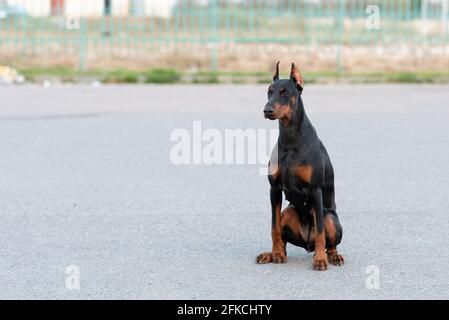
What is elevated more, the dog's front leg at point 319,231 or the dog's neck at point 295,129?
the dog's neck at point 295,129

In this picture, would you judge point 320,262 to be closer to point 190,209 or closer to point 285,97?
point 285,97

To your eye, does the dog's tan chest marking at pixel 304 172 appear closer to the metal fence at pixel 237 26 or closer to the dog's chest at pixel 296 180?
the dog's chest at pixel 296 180

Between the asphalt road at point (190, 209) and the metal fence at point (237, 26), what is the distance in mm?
8876

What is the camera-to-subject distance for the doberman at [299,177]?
19.8 ft

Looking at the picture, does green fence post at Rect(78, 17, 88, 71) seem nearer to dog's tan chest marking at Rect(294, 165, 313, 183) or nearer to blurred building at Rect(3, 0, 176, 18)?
blurred building at Rect(3, 0, 176, 18)

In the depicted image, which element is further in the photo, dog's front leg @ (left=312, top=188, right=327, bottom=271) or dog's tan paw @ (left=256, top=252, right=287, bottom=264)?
dog's tan paw @ (left=256, top=252, right=287, bottom=264)

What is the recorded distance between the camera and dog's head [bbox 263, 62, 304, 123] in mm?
5960

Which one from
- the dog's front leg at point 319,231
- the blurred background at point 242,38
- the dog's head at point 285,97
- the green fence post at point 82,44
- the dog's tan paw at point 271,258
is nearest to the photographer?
the dog's head at point 285,97

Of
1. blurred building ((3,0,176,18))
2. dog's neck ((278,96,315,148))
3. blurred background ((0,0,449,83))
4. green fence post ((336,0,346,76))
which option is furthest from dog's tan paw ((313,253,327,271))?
blurred building ((3,0,176,18))

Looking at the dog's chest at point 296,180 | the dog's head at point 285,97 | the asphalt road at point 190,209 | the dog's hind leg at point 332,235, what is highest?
the dog's head at point 285,97

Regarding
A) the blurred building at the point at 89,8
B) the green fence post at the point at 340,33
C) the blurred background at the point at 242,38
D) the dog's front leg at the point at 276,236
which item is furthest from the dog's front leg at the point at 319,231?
the blurred building at the point at 89,8

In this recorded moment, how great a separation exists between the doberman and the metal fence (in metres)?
17.2

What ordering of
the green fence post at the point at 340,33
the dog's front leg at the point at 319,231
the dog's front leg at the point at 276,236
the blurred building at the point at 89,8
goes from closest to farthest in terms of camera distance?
the dog's front leg at the point at 319,231
the dog's front leg at the point at 276,236
the green fence post at the point at 340,33
the blurred building at the point at 89,8
